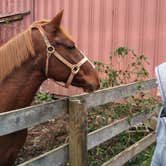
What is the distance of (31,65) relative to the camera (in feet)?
11.6

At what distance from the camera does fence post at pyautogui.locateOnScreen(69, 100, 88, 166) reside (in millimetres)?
3658

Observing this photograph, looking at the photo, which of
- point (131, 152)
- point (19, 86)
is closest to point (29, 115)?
point (19, 86)

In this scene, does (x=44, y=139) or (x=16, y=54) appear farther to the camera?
(x=44, y=139)

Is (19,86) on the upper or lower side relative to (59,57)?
lower

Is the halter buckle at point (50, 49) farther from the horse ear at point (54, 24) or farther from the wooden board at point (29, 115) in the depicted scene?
the wooden board at point (29, 115)

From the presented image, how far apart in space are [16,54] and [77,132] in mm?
865

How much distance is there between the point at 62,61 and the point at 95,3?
16.9ft

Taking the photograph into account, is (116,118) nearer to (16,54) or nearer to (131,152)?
(131,152)

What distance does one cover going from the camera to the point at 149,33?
7762 mm

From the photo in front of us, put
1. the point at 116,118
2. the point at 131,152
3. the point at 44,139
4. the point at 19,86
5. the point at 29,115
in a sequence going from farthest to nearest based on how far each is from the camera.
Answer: the point at 44,139 < the point at 116,118 < the point at 131,152 < the point at 19,86 < the point at 29,115

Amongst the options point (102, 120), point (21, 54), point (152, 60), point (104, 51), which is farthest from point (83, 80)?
point (104, 51)

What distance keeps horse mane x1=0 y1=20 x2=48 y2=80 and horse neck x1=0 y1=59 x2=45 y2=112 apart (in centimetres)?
4

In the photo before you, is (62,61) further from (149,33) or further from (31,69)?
(149,33)

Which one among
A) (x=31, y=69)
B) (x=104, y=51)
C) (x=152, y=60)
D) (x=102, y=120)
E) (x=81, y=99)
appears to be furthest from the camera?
(x=104, y=51)
